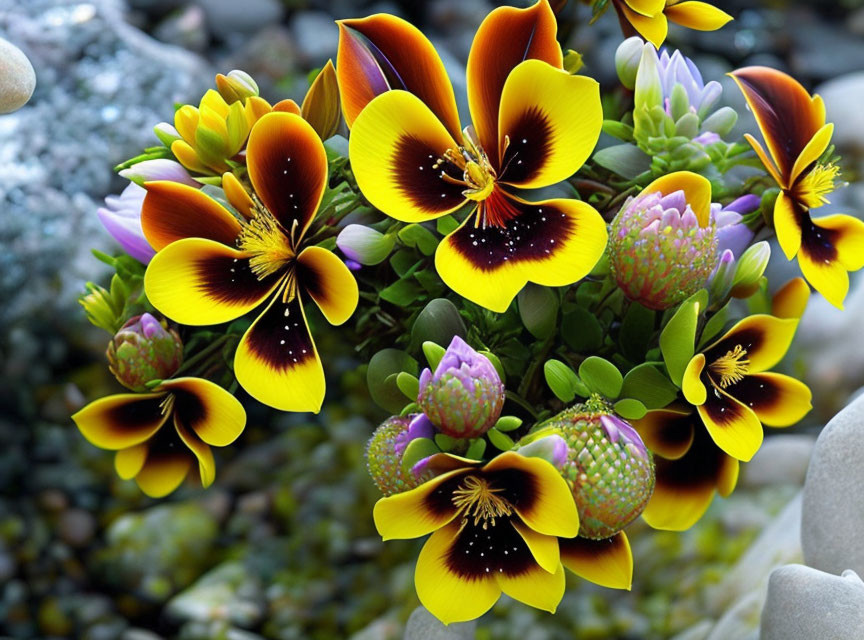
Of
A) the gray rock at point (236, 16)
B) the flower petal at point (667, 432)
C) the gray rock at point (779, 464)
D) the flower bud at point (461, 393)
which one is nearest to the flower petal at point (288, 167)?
the flower bud at point (461, 393)

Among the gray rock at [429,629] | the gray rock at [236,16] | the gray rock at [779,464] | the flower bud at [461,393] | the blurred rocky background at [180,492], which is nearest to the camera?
the flower bud at [461,393]

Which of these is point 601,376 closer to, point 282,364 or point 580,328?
point 580,328

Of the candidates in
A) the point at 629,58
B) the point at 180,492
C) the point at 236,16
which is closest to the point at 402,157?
the point at 629,58

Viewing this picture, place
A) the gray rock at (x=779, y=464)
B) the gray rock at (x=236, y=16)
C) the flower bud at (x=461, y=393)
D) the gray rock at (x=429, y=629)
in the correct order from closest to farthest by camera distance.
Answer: the flower bud at (x=461, y=393), the gray rock at (x=429, y=629), the gray rock at (x=779, y=464), the gray rock at (x=236, y=16)

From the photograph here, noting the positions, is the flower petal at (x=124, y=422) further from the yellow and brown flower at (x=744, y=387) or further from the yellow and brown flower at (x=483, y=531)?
the yellow and brown flower at (x=744, y=387)

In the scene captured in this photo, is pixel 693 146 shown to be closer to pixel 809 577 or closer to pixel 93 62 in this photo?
pixel 809 577

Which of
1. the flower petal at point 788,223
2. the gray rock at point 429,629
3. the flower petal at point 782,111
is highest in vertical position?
the flower petal at point 782,111

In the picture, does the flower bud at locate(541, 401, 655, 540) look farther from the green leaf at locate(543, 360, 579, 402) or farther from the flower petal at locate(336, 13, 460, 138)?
the flower petal at locate(336, 13, 460, 138)

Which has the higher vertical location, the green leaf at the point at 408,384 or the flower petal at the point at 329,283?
the flower petal at the point at 329,283

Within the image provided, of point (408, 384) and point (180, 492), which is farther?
point (180, 492)
